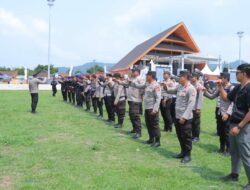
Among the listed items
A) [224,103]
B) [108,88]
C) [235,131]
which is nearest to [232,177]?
[235,131]

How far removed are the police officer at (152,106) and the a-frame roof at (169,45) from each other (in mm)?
33534

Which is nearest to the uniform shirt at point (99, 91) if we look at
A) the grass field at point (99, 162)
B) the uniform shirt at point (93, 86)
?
the uniform shirt at point (93, 86)

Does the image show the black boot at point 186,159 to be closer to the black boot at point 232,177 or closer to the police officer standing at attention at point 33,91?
the black boot at point 232,177

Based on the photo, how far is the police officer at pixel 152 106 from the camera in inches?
317

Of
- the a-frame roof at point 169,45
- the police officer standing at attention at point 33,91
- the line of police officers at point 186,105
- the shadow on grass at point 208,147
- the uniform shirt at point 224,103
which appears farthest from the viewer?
the a-frame roof at point 169,45

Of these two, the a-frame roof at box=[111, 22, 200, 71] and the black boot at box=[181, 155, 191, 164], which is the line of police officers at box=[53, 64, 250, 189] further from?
the a-frame roof at box=[111, 22, 200, 71]

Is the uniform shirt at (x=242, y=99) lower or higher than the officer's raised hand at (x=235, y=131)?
higher

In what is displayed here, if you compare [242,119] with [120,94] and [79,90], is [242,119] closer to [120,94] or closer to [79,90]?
[120,94]

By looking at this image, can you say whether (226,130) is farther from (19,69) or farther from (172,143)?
(19,69)

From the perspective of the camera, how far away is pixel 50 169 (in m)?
5.96

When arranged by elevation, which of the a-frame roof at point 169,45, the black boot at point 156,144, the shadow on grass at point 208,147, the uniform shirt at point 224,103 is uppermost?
the a-frame roof at point 169,45

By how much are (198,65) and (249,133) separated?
46.1 metres

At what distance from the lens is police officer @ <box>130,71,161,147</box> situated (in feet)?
26.4

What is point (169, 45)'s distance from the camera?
4678cm
